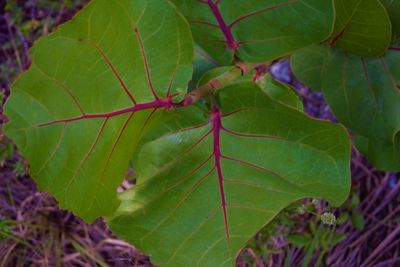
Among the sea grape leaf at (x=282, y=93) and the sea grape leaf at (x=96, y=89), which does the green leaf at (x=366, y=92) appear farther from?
the sea grape leaf at (x=96, y=89)

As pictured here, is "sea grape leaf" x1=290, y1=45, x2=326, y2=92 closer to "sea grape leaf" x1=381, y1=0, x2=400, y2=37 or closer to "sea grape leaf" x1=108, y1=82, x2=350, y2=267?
"sea grape leaf" x1=381, y1=0, x2=400, y2=37

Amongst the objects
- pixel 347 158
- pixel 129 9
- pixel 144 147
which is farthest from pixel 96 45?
pixel 347 158

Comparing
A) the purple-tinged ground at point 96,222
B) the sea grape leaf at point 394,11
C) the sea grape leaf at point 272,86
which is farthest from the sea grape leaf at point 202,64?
the purple-tinged ground at point 96,222

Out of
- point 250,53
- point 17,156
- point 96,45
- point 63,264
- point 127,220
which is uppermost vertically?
point 96,45

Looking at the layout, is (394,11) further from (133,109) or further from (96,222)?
(96,222)

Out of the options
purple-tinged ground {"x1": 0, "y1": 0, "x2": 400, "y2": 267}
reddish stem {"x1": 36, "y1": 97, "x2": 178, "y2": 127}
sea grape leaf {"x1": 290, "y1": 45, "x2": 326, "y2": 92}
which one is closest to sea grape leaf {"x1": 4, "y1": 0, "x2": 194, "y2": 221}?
reddish stem {"x1": 36, "y1": 97, "x2": 178, "y2": 127}

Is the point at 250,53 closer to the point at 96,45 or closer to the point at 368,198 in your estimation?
the point at 96,45
